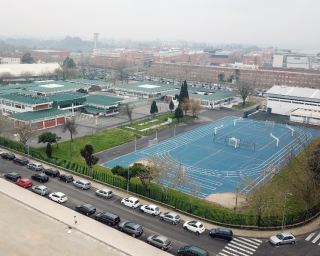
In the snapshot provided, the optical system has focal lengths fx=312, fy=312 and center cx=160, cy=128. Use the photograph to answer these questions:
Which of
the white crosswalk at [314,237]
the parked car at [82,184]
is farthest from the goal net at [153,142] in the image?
the white crosswalk at [314,237]

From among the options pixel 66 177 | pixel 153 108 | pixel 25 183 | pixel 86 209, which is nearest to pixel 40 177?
pixel 25 183

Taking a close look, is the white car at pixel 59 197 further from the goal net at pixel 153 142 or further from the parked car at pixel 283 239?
the goal net at pixel 153 142

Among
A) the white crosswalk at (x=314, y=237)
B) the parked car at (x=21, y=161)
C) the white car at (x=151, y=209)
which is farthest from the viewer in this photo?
the parked car at (x=21, y=161)

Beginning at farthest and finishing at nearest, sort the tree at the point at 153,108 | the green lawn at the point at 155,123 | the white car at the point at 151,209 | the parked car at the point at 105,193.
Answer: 1. the tree at the point at 153,108
2. the green lawn at the point at 155,123
3. the parked car at the point at 105,193
4. the white car at the point at 151,209

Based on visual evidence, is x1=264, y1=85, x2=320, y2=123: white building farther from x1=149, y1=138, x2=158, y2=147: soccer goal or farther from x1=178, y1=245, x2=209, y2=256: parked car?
x1=178, y1=245, x2=209, y2=256: parked car

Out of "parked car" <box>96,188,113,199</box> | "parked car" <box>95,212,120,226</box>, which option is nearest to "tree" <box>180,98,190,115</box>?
"parked car" <box>96,188,113,199</box>

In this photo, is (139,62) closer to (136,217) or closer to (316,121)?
(316,121)

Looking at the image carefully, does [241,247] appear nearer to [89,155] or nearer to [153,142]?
[89,155]

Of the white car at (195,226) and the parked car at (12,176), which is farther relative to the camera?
the parked car at (12,176)

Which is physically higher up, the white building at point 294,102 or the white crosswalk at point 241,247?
the white building at point 294,102
